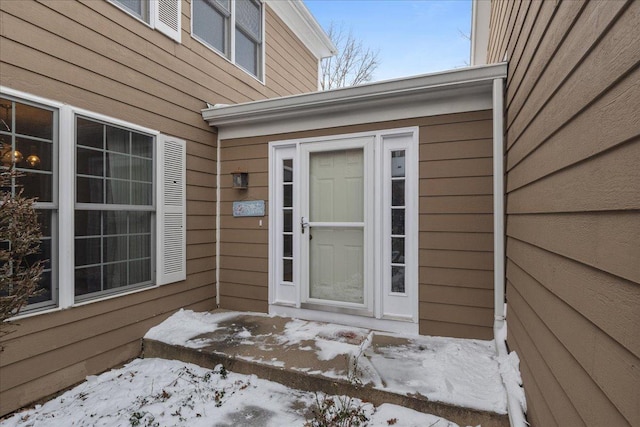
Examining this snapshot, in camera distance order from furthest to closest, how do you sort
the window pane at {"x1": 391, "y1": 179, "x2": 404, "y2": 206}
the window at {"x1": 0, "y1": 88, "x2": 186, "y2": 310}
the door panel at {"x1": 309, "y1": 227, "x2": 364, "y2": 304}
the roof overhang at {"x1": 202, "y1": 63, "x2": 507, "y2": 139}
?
the door panel at {"x1": 309, "y1": 227, "x2": 364, "y2": 304} → the window pane at {"x1": 391, "y1": 179, "x2": 404, "y2": 206} → the roof overhang at {"x1": 202, "y1": 63, "x2": 507, "y2": 139} → the window at {"x1": 0, "y1": 88, "x2": 186, "y2": 310}

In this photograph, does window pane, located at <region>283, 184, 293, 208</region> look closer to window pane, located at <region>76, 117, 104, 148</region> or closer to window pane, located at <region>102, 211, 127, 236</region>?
window pane, located at <region>102, 211, 127, 236</region>

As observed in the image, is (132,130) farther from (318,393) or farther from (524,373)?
(524,373)

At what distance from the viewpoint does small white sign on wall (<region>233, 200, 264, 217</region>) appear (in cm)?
384

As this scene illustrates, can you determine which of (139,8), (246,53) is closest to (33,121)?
(139,8)

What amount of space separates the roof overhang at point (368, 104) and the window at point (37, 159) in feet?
5.62

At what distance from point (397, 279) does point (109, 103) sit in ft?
10.0

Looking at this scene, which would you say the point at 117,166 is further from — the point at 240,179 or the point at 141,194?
the point at 240,179

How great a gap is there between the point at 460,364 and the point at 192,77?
393 centimetres

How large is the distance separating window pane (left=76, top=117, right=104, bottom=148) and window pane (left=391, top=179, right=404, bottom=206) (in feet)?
8.70

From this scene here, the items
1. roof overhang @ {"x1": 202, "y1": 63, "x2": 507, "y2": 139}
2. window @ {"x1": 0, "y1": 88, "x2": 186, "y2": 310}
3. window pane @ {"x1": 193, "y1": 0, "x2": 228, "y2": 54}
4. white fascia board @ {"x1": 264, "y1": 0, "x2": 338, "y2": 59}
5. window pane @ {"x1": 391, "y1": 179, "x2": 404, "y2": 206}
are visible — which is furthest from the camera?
white fascia board @ {"x1": 264, "y1": 0, "x2": 338, "y2": 59}

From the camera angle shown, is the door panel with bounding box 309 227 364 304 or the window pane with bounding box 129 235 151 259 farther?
the door panel with bounding box 309 227 364 304

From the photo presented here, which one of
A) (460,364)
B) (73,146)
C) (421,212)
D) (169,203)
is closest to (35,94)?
(73,146)

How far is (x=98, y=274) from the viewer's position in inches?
111

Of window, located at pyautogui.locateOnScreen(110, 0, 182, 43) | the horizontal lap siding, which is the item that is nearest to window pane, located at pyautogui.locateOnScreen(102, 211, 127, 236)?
window, located at pyautogui.locateOnScreen(110, 0, 182, 43)
